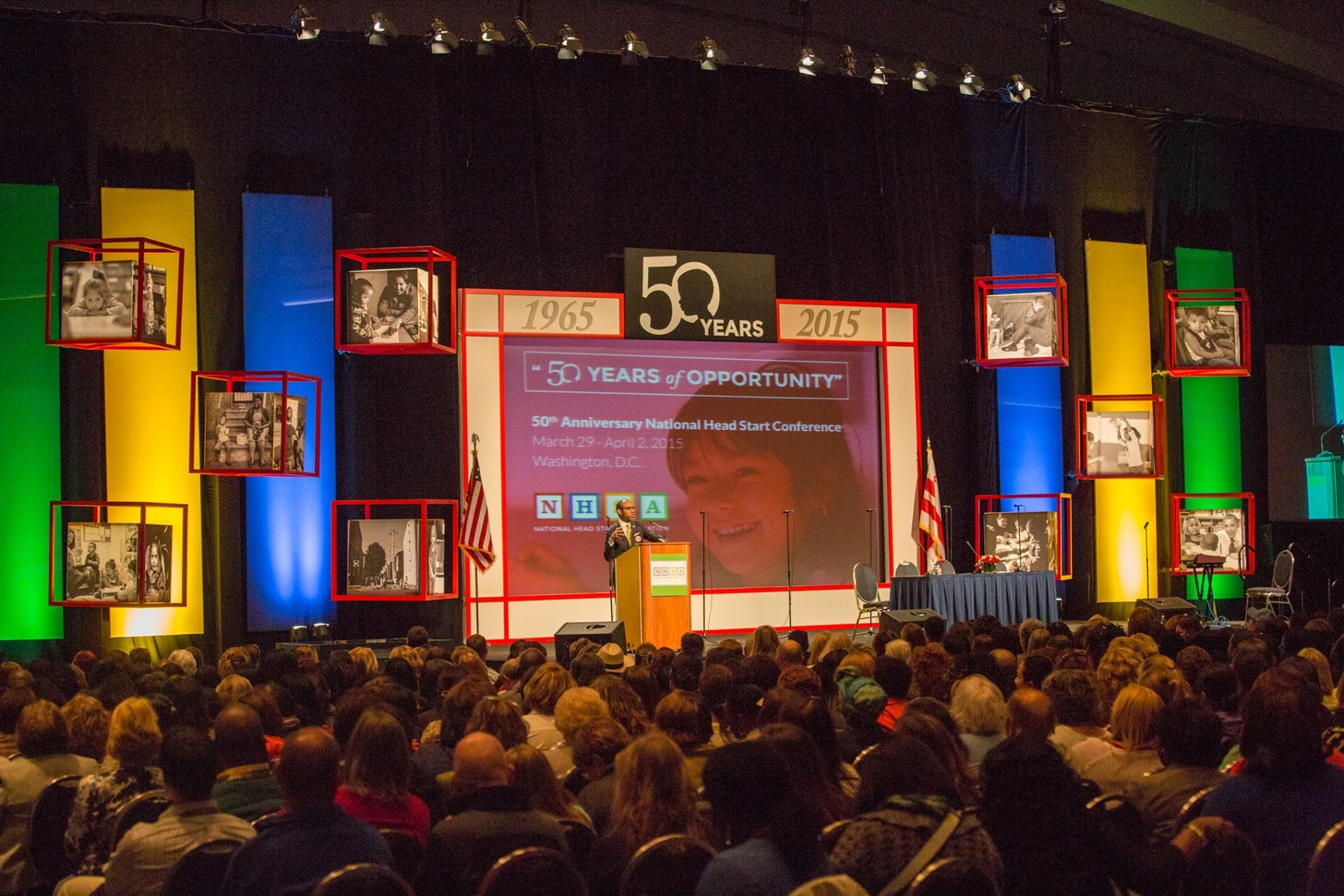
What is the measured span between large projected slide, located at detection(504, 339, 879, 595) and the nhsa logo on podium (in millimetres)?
333

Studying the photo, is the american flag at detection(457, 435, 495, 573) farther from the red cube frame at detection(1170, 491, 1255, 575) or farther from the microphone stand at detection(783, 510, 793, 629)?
the red cube frame at detection(1170, 491, 1255, 575)

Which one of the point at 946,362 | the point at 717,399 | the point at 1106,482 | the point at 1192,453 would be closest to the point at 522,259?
the point at 717,399

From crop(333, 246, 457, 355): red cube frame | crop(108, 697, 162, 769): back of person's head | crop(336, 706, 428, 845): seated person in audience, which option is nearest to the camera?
crop(336, 706, 428, 845): seated person in audience

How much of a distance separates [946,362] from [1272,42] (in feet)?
23.5

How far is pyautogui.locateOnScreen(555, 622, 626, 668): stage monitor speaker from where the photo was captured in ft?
28.5

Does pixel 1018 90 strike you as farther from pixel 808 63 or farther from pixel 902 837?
pixel 902 837

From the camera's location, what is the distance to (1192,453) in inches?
575

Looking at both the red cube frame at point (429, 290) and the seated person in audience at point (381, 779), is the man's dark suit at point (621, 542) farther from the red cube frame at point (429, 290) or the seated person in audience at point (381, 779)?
the seated person in audience at point (381, 779)

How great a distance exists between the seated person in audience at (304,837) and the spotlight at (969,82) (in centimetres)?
1178

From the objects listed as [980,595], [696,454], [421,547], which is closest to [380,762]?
[421,547]

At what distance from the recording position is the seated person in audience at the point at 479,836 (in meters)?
3.03

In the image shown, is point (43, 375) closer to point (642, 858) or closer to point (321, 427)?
point (321, 427)

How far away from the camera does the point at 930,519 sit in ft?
41.5

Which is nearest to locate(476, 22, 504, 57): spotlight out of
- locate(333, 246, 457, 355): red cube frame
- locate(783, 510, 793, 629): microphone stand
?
locate(333, 246, 457, 355): red cube frame
